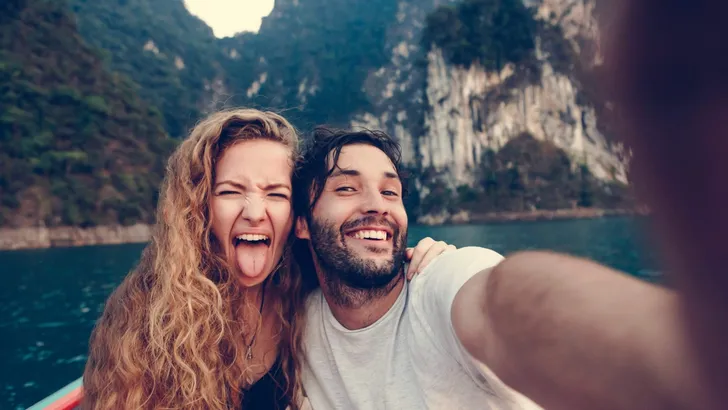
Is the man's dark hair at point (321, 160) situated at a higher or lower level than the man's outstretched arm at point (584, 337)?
higher

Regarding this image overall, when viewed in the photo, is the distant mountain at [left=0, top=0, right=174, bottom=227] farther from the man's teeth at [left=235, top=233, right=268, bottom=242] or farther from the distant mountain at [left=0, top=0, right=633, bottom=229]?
the man's teeth at [left=235, top=233, right=268, bottom=242]

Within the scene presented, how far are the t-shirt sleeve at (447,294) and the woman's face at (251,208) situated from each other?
2.44 feet

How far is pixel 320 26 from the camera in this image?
12362 cm

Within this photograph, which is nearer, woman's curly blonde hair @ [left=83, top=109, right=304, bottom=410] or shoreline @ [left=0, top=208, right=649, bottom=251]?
woman's curly blonde hair @ [left=83, top=109, right=304, bottom=410]

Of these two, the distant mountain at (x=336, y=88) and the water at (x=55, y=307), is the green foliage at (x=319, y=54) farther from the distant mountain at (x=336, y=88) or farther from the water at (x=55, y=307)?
the water at (x=55, y=307)

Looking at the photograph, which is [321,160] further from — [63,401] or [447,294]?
[63,401]

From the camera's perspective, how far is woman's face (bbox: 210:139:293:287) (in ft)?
7.11

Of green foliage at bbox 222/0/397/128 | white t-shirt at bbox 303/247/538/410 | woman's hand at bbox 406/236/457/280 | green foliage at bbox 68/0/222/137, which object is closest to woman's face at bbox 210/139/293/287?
white t-shirt at bbox 303/247/538/410

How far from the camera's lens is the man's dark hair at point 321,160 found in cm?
228

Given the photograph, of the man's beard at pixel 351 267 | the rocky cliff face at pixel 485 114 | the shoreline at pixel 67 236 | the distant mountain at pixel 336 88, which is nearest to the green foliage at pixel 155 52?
the distant mountain at pixel 336 88

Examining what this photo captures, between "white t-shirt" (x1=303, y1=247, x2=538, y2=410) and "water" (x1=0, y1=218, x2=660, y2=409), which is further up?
"white t-shirt" (x1=303, y1=247, x2=538, y2=410)

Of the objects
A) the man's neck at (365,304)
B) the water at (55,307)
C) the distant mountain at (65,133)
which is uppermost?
the distant mountain at (65,133)

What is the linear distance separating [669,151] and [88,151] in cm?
5642

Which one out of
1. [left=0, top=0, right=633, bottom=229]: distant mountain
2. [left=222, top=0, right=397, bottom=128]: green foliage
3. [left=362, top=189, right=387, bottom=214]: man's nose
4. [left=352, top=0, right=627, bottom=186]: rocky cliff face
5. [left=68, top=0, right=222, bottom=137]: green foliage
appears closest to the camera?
[left=362, top=189, right=387, bottom=214]: man's nose
